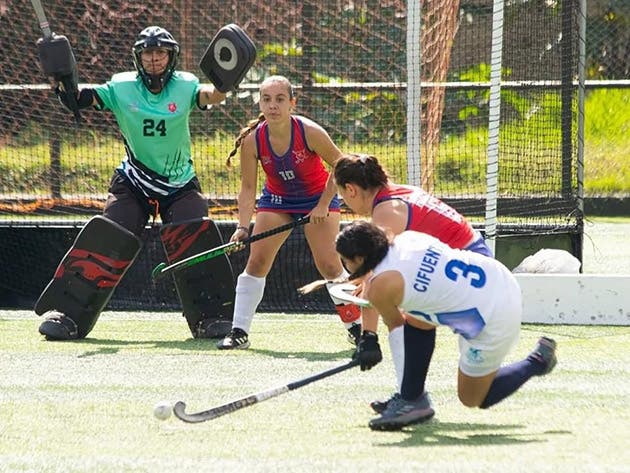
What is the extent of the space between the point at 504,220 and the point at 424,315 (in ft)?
16.4

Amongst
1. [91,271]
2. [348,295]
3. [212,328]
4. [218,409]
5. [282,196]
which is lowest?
[212,328]

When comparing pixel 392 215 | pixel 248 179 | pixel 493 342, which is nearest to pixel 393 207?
pixel 392 215

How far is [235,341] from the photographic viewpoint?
7254 millimetres

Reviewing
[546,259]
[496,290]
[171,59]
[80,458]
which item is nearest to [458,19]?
[546,259]

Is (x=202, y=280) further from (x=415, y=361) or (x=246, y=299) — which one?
(x=415, y=361)

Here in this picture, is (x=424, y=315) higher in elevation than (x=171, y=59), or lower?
lower

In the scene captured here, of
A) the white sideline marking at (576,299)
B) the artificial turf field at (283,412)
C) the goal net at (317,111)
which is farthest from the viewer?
the goal net at (317,111)

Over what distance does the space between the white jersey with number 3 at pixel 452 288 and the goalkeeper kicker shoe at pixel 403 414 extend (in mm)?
302

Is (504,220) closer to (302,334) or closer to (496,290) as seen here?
(302,334)

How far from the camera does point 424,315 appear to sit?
197 inches

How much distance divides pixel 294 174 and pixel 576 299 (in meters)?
1.86

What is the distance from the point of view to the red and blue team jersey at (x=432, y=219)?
5.48m

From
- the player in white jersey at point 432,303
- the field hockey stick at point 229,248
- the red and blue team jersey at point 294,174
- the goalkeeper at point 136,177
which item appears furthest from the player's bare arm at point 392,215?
the goalkeeper at point 136,177

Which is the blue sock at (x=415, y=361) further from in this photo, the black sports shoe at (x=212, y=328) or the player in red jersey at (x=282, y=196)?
the black sports shoe at (x=212, y=328)
